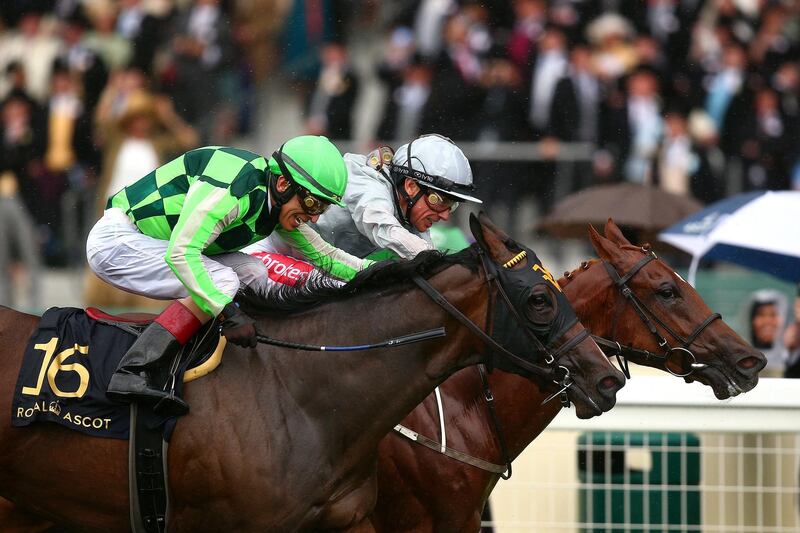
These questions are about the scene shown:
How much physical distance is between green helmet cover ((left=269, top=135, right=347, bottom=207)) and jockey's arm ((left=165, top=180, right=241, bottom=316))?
232mm

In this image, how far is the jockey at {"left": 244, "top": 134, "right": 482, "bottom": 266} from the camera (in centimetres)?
497

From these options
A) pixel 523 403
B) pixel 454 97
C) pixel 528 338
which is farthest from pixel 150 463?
pixel 454 97

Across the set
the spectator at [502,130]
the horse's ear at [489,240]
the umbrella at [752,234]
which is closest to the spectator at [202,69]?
the spectator at [502,130]

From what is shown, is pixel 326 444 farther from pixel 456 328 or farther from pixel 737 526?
pixel 737 526

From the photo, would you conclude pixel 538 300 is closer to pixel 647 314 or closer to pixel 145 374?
pixel 647 314

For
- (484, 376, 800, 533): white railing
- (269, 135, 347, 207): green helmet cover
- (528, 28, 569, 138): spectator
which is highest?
(528, 28, 569, 138): spectator

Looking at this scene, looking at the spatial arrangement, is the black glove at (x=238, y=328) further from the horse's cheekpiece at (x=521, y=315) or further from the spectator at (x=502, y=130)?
the spectator at (x=502, y=130)

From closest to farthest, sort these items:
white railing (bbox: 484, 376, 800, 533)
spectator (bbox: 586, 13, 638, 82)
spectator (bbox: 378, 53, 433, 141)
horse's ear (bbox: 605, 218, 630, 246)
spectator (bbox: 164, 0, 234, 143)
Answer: horse's ear (bbox: 605, 218, 630, 246) < white railing (bbox: 484, 376, 800, 533) < spectator (bbox: 378, 53, 433, 141) < spectator (bbox: 586, 13, 638, 82) < spectator (bbox: 164, 0, 234, 143)

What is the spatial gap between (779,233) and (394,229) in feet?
9.97

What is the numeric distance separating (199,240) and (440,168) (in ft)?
4.06

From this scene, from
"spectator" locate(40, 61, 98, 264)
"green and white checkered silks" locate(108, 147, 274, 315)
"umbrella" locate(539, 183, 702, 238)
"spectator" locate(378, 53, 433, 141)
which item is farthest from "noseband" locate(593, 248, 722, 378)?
"spectator" locate(40, 61, 98, 264)

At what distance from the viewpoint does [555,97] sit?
35.3ft

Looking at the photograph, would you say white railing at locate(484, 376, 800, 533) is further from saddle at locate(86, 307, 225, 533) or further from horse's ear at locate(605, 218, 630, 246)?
saddle at locate(86, 307, 225, 533)

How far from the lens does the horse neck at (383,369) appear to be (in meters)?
4.23
